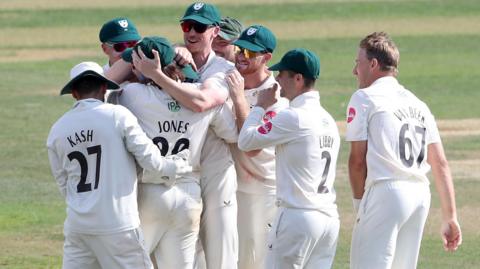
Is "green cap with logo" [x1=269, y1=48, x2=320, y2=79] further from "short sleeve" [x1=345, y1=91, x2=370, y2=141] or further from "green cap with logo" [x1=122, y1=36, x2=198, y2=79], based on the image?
"green cap with logo" [x1=122, y1=36, x2=198, y2=79]

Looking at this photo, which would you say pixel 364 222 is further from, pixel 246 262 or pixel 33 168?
pixel 33 168

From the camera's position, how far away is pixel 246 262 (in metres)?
9.10

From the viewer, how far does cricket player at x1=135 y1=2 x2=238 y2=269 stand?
28.3 ft

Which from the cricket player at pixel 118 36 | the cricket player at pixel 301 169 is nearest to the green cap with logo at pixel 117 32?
the cricket player at pixel 118 36

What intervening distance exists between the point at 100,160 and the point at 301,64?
1.40 m

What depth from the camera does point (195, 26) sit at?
8.76m

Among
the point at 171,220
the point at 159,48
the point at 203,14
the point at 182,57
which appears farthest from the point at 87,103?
the point at 203,14

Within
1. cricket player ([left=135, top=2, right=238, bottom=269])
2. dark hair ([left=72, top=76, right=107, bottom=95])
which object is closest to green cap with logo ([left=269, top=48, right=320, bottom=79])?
cricket player ([left=135, top=2, right=238, bottom=269])

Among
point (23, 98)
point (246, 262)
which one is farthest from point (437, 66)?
point (246, 262)

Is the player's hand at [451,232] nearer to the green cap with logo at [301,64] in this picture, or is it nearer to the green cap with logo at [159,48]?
the green cap with logo at [301,64]

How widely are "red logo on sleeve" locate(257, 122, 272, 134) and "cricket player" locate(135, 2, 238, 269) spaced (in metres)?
0.48

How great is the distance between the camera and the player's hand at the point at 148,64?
8.14 m

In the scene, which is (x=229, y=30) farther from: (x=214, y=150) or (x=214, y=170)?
(x=214, y=170)

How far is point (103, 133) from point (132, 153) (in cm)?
23
